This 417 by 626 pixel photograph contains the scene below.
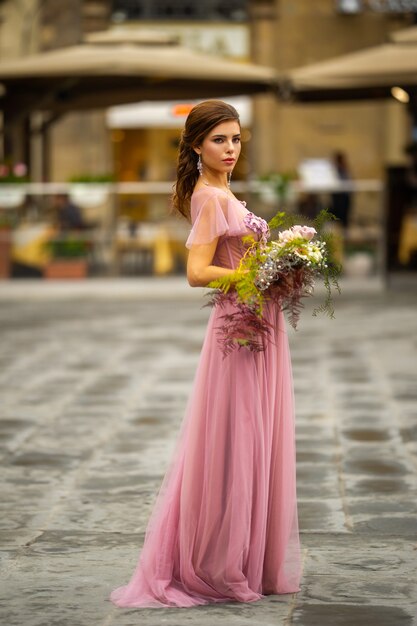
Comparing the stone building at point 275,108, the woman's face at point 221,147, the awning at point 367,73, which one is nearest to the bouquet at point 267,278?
the woman's face at point 221,147

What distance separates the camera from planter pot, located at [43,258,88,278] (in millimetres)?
20672

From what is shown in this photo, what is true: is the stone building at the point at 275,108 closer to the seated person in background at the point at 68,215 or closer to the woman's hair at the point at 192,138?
the seated person in background at the point at 68,215

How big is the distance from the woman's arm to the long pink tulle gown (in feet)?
0.11

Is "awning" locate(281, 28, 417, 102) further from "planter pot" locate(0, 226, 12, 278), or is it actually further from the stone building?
the stone building

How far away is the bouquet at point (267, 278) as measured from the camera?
5.33 meters

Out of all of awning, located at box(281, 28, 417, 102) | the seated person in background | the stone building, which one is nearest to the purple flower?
awning, located at box(281, 28, 417, 102)

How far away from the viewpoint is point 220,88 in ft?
70.4

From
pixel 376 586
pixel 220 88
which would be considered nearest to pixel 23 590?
pixel 376 586

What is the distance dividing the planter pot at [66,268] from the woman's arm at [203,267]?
601 inches

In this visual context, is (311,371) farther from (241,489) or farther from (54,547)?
(241,489)

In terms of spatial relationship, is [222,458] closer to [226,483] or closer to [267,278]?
[226,483]

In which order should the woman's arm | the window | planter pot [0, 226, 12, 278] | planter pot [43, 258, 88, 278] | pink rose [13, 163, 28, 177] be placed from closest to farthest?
the woman's arm, planter pot [0, 226, 12, 278], planter pot [43, 258, 88, 278], pink rose [13, 163, 28, 177], the window

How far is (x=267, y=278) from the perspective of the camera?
534cm

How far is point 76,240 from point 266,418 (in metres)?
15.1
